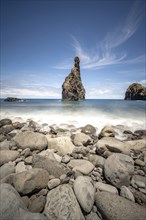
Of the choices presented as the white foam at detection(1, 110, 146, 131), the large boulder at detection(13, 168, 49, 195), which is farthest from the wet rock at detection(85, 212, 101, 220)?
the white foam at detection(1, 110, 146, 131)

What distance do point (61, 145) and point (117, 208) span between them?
2996 mm

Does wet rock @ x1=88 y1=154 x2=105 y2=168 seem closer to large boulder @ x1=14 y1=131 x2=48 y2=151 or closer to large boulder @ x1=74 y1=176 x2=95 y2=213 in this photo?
large boulder @ x1=74 y1=176 x2=95 y2=213

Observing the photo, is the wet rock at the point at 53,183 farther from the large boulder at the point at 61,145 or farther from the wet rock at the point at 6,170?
the large boulder at the point at 61,145

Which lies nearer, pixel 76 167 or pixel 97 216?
pixel 97 216

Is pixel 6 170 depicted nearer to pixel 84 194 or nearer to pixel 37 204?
pixel 37 204

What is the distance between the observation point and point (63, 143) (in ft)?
16.4

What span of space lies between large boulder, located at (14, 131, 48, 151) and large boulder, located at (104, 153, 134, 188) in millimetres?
2758

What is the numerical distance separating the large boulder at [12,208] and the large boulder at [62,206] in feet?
0.83

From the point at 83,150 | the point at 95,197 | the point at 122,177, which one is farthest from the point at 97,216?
the point at 83,150

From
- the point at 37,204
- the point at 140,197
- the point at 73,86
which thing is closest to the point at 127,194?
the point at 140,197

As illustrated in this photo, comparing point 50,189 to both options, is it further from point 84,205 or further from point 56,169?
point 84,205

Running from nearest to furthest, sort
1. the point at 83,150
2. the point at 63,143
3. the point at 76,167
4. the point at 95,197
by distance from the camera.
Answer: the point at 95,197, the point at 76,167, the point at 83,150, the point at 63,143

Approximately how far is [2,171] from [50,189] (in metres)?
1.68

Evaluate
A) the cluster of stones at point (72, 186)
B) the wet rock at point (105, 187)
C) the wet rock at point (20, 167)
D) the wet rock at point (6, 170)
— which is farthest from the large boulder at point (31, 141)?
the wet rock at point (105, 187)
